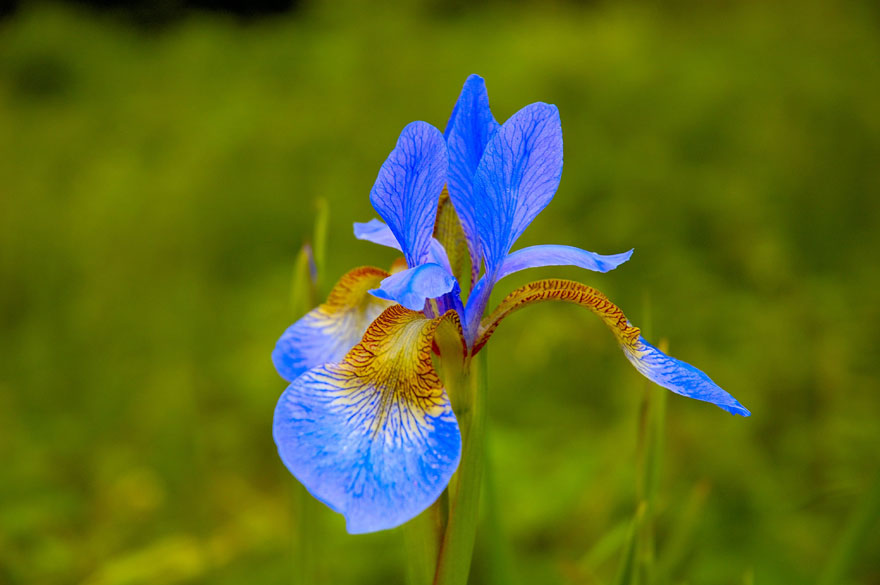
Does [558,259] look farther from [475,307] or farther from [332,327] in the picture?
[332,327]

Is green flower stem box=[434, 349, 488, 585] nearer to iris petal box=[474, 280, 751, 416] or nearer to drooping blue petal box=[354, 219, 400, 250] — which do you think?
iris petal box=[474, 280, 751, 416]

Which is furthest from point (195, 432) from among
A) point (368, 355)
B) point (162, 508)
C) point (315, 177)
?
point (315, 177)

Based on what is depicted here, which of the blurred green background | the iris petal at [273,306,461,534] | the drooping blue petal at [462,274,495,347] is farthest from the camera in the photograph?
the blurred green background

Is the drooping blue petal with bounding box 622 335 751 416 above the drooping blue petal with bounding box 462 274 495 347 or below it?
below

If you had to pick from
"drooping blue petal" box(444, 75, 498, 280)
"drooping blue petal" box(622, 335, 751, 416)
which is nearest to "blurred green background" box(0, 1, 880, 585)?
"drooping blue petal" box(622, 335, 751, 416)

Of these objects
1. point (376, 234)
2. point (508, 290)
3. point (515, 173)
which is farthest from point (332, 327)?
point (508, 290)

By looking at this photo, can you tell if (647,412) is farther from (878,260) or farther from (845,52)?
(845,52)
